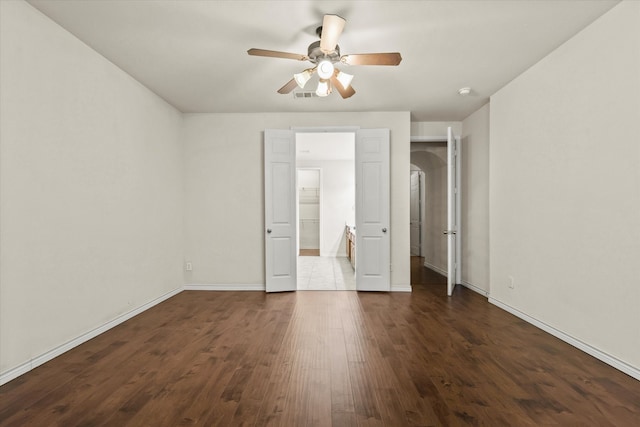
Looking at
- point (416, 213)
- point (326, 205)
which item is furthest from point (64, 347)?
point (416, 213)

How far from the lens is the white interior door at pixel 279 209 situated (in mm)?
4777

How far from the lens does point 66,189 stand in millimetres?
2729

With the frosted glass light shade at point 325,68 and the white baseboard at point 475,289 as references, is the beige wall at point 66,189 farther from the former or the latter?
the white baseboard at point 475,289

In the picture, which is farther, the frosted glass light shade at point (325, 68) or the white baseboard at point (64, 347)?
the frosted glass light shade at point (325, 68)

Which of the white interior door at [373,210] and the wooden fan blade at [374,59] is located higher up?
the wooden fan blade at [374,59]

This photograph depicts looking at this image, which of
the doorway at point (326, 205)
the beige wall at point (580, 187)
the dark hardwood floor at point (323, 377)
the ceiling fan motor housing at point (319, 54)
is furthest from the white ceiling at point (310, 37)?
the dark hardwood floor at point (323, 377)

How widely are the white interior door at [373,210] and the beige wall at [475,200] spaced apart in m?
1.32

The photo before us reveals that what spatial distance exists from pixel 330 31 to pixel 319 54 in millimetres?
427

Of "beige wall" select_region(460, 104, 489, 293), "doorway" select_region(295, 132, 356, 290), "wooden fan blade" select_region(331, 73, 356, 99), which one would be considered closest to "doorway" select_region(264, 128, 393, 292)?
"doorway" select_region(295, 132, 356, 290)

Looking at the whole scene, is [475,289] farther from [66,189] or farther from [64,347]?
[66,189]

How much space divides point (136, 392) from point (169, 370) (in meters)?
0.30

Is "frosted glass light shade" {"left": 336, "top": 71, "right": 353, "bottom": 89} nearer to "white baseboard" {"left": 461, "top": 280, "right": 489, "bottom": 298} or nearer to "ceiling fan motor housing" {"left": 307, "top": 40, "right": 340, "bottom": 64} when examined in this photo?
"ceiling fan motor housing" {"left": 307, "top": 40, "right": 340, "bottom": 64}

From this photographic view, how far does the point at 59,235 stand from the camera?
2656 mm

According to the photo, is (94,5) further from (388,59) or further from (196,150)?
(196,150)
